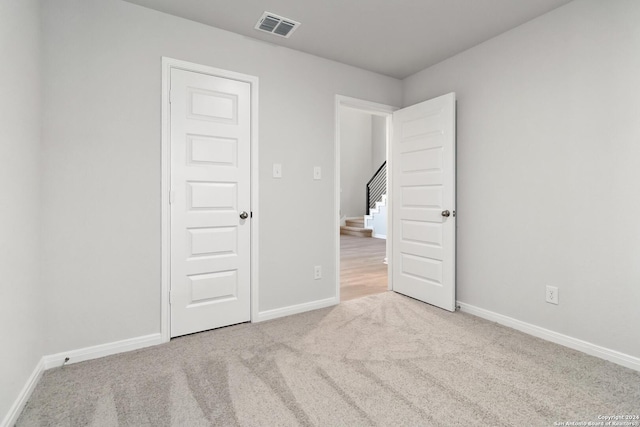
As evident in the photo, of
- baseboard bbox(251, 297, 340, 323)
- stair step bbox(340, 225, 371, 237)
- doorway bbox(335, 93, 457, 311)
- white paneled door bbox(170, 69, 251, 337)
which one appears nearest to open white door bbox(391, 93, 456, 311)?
doorway bbox(335, 93, 457, 311)

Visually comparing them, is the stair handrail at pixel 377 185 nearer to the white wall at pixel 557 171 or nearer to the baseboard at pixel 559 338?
the white wall at pixel 557 171

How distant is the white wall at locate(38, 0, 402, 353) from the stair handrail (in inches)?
282

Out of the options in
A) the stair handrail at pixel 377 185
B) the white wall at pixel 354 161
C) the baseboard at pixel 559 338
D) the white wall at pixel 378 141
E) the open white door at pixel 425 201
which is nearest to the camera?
the baseboard at pixel 559 338

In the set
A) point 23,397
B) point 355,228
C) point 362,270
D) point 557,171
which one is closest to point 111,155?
point 23,397

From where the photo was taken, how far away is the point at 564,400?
5.43 feet

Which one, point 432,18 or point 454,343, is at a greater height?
point 432,18

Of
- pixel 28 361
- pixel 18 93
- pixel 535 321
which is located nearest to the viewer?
pixel 18 93

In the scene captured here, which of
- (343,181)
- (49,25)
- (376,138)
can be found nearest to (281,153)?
(49,25)

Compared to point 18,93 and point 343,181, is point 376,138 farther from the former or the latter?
point 18,93

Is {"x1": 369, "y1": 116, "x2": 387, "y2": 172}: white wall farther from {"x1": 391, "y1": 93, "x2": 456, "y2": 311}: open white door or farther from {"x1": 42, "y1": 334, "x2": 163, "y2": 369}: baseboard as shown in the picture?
{"x1": 42, "y1": 334, "x2": 163, "y2": 369}: baseboard

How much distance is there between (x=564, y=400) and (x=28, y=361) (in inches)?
112

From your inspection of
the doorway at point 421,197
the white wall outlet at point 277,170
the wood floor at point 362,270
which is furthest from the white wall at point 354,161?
the white wall outlet at point 277,170

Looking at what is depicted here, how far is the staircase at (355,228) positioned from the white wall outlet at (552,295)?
21.2 feet

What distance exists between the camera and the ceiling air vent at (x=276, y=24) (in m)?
2.42
